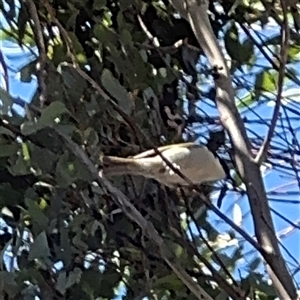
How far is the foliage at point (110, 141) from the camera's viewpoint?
30.4 inches

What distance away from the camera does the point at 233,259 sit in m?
0.95

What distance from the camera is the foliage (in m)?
0.77

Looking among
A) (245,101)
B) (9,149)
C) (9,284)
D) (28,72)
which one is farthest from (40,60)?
(245,101)

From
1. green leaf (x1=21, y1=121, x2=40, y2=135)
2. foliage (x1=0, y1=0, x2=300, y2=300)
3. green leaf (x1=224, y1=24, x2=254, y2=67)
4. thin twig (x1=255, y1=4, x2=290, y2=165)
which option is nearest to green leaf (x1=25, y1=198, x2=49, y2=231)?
foliage (x1=0, y1=0, x2=300, y2=300)

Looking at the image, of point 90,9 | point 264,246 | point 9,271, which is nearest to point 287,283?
point 264,246

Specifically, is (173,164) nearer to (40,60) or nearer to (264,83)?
(40,60)

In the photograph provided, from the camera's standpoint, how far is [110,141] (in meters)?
0.88

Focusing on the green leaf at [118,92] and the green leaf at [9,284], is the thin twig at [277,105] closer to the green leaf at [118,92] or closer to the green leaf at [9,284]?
the green leaf at [118,92]

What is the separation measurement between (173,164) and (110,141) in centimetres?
11

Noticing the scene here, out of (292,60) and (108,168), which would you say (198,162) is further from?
(292,60)

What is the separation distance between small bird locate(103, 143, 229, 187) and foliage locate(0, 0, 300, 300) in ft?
0.08

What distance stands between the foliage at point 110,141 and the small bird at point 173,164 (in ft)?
0.08

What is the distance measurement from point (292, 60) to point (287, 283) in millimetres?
493

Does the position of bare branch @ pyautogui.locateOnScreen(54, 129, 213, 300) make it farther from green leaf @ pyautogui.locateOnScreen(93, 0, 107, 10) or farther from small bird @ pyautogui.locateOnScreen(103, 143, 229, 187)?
green leaf @ pyautogui.locateOnScreen(93, 0, 107, 10)
